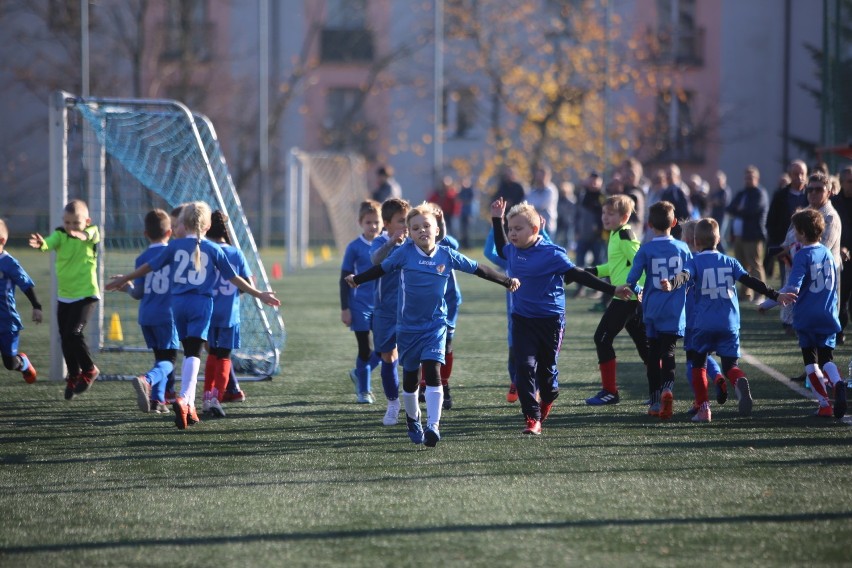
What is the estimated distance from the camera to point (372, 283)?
903 centimetres

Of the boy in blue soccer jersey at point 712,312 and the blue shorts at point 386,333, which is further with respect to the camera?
the blue shorts at point 386,333

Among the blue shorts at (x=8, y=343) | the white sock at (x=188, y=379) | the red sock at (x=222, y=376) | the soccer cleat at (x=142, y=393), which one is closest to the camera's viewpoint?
the soccer cleat at (x=142, y=393)

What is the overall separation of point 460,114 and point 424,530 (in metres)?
34.6

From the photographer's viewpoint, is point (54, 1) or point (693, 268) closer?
point (693, 268)

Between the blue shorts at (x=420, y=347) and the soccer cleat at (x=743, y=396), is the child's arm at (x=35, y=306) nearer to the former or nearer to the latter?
the blue shorts at (x=420, y=347)

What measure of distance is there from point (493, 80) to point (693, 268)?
2937 cm

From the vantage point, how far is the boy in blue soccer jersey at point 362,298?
874 cm

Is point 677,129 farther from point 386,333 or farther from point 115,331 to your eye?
point 386,333

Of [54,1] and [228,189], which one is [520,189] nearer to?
[228,189]

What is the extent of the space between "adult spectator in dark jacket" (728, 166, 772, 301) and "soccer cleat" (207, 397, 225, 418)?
9.78 meters

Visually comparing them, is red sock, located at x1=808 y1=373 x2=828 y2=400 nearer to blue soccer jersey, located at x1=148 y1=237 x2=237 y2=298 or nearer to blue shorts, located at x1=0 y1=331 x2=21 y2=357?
blue soccer jersey, located at x1=148 y1=237 x2=237 y2=298

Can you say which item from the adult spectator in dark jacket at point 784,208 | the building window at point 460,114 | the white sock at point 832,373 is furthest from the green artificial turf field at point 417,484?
the building window at point 460,114

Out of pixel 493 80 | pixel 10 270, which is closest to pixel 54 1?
pixel 493 80

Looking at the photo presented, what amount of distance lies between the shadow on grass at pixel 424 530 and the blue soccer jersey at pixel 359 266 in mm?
3575
